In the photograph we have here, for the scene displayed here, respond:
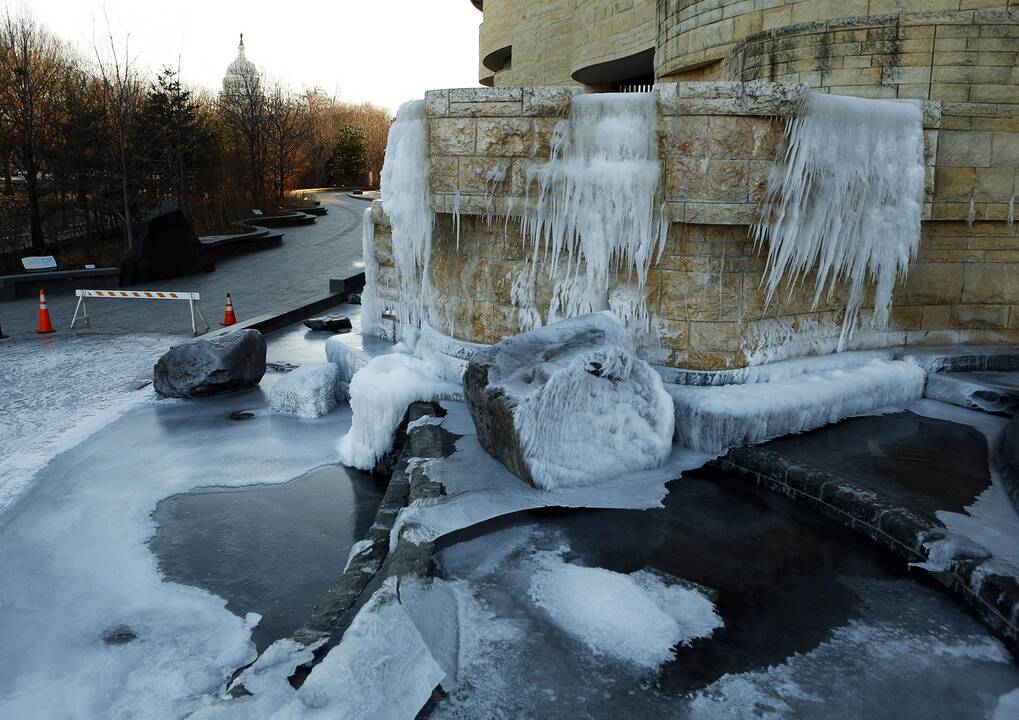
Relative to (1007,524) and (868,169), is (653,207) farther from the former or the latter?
(1007,524)

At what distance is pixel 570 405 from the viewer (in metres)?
4.85

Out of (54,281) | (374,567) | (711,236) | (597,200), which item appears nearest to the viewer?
(374,567)

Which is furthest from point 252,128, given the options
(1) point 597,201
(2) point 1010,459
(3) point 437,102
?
(2) point 1010,459

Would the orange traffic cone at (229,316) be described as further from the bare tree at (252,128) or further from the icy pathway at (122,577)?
the bare tree at (252,128)

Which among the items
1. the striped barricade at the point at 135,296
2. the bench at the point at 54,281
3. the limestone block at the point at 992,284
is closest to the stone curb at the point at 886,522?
the limestone block at the point at 992,284

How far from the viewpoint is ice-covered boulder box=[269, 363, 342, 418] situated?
24.7 feet

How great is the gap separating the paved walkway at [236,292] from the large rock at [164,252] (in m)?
0.29

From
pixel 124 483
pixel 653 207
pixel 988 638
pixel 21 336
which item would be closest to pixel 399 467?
pixel 124 483

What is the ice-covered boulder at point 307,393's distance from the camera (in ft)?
24.7

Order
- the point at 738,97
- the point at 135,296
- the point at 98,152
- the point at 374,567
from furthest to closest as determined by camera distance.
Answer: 1. the point at 98,152
2. the point at 135,296
3. the point at 738,97
4. the point at 374,567

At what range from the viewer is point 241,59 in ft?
135

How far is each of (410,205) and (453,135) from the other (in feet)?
3.11

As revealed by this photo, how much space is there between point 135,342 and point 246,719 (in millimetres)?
8715

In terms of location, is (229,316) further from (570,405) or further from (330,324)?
(570,405)
